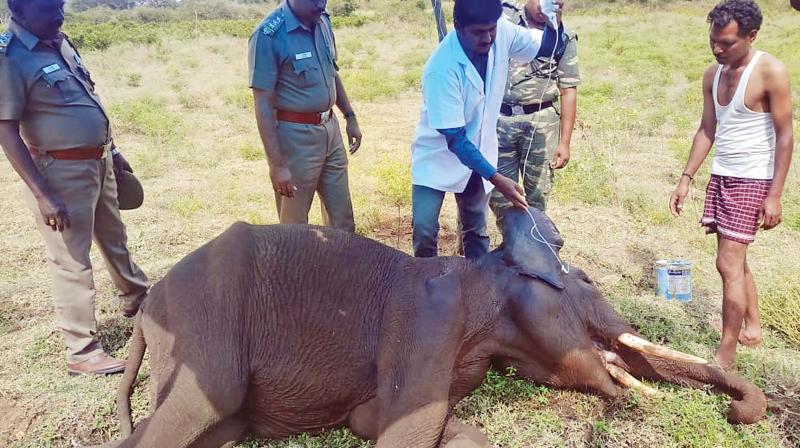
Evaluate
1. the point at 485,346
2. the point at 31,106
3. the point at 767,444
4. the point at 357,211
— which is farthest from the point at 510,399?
the point at 357,211

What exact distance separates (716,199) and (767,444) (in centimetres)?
155

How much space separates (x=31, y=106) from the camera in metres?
3.79

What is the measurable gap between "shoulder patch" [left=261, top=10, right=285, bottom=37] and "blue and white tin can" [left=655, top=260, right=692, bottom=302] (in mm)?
3398

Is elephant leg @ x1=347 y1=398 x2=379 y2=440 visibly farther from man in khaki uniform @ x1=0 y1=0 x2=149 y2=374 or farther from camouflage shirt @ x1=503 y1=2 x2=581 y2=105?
camouflage shirt @ x1=503 y1=2 x2=581 y2=105

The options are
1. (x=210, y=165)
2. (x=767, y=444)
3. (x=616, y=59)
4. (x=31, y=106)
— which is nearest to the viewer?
(x=767, y=444)

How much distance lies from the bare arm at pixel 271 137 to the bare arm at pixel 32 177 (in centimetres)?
133

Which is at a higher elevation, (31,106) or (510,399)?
(31,106)

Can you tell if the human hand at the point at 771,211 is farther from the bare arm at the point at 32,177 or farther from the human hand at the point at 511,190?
the bare arm at the point at 32,177

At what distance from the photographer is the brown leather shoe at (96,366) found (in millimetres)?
3984

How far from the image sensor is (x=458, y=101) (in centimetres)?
365

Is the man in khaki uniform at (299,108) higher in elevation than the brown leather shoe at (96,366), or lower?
higher

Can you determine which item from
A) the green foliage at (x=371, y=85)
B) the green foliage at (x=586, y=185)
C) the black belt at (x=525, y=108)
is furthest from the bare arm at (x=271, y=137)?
the green foliage at (x=371, y=85)

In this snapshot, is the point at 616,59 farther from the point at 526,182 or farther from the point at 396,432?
the point at 396,432

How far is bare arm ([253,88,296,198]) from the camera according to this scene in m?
4.22
